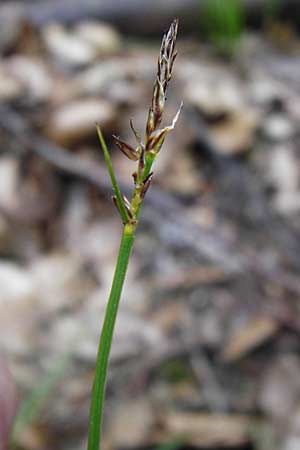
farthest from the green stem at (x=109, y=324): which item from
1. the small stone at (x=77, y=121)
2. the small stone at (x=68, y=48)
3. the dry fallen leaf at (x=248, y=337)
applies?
the small stone at (x=68, y=48)

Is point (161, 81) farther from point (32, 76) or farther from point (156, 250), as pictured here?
point (32, 76)

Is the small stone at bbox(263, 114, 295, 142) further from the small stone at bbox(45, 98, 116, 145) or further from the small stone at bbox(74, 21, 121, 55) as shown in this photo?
the small stone at bbox(74, 21, 121, 55)

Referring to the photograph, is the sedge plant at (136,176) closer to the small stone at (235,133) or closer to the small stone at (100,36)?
the small stone at (235,133)

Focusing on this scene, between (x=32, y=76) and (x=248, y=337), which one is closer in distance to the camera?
(x=248, y=337)

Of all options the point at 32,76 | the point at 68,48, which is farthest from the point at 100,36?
the point at 32,76

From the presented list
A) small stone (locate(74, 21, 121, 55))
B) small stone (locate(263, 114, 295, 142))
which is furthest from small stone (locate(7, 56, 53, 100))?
small stone (locate(263, 114, 295, 142))

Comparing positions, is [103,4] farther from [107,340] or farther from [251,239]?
[107,340]
